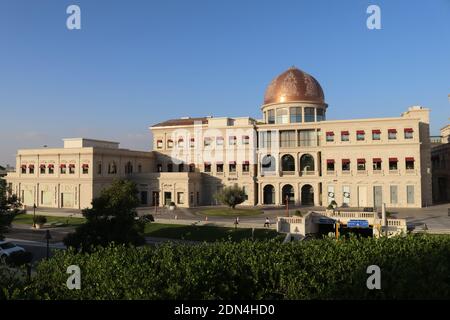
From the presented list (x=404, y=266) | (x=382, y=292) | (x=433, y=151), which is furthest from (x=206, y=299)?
(x=433, y=151)

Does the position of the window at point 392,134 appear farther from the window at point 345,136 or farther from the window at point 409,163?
the window at point 345,136

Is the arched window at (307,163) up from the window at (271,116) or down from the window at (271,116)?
down

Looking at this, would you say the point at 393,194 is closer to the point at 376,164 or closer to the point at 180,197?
the point at 376,164

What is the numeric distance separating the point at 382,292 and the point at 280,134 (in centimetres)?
5961

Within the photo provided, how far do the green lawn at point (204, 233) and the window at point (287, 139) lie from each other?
29.9 meters

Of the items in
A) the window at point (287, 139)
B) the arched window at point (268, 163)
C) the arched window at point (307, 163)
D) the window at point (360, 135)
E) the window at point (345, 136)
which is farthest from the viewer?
the arched window at point (268, 163)

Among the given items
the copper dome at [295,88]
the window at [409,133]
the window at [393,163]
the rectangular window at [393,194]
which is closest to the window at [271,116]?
the copper dome at [295,88]

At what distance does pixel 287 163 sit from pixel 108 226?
4730 centimetres

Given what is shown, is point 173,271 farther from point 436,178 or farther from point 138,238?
point 436,178

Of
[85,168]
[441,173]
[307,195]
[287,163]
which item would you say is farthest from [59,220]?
[441,173]

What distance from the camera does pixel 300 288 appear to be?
535 inches

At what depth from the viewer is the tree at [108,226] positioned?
28969 mm

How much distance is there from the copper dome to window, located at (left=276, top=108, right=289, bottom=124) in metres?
1.94
